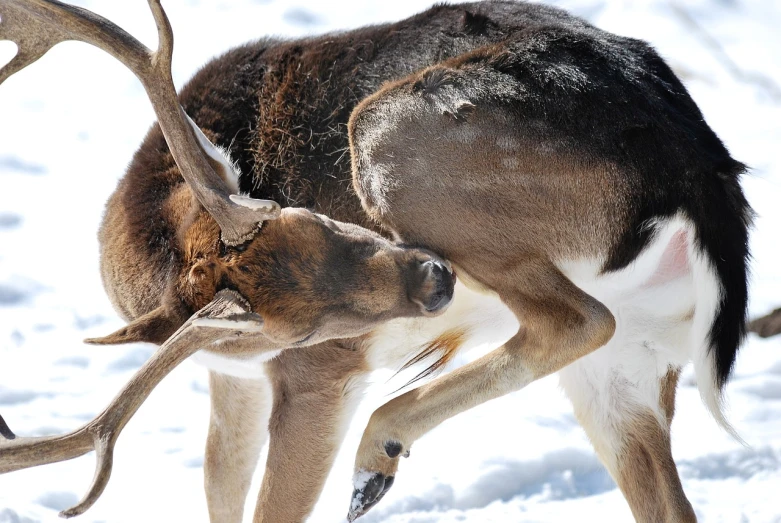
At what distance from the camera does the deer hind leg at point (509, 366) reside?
361 cm

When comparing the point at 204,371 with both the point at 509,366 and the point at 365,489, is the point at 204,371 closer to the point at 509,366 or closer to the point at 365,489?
the point at 365,489

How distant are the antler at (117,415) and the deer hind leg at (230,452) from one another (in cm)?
127

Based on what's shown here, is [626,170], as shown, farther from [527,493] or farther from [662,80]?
→ [527,493]

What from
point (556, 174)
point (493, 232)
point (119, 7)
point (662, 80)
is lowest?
point (119, 7)

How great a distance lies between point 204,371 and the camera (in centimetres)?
610

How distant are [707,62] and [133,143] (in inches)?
188

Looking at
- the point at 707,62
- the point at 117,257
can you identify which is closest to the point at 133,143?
the point at 117,257

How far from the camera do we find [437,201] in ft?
12.2

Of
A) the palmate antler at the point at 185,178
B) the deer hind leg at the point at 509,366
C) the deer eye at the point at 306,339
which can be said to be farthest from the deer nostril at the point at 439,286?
the palmate antler at the point at 185,178

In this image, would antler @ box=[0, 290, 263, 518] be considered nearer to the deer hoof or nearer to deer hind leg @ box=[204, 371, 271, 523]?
the deer hoof

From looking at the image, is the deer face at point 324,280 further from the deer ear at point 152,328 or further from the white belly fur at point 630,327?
the white belly fur at point 630,327

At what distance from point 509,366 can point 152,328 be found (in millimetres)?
1304

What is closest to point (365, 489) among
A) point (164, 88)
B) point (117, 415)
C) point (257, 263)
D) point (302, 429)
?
point (302, 429)

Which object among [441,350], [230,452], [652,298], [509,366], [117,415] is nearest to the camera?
[117,415]
